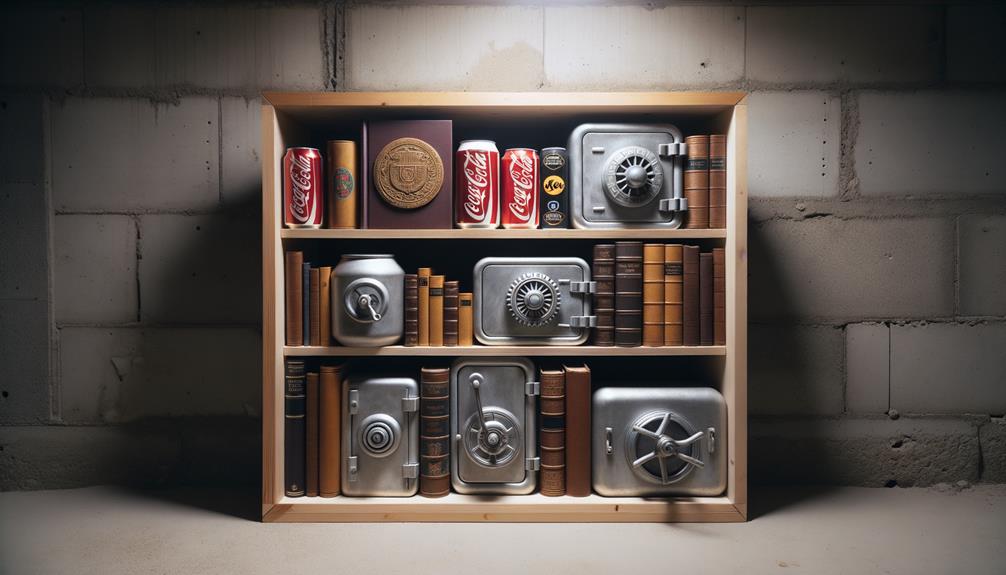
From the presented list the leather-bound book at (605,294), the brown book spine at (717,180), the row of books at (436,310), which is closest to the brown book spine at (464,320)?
the row of books at (436,310)

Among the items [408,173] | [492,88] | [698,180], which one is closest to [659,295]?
[698,180]

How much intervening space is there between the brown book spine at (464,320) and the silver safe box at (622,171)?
1.20 ft

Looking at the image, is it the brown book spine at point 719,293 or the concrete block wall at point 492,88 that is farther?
the concrete block wall at point 492,88

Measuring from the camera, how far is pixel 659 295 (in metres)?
1.74

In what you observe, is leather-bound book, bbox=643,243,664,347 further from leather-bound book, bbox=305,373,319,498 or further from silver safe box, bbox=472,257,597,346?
leather-bound book, bbox=305,373,319,498

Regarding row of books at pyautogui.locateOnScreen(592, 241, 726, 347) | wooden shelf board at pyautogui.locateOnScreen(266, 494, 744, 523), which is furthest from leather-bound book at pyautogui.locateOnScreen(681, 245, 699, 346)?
wooden shelf board at pyautogui.locateOnScreen(266, 494, 744, 523)

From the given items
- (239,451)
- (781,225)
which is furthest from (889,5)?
(239,451)

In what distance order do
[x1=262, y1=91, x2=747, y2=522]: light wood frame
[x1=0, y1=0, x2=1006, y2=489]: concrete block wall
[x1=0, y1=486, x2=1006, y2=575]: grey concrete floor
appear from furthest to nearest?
[x1=0, y1=0, x2=1006, y2=489]: concrete block wall, [x1=262, y1=91, x2=747, y2=522]: light wood frame, [x1=0, y1=486, x2=1006, y2=575]: grey concrete floor

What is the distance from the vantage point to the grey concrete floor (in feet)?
4.81

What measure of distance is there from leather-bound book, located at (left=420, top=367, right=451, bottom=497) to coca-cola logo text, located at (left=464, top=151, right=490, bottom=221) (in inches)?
17.4

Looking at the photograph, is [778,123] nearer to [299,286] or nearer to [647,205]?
[647,205]

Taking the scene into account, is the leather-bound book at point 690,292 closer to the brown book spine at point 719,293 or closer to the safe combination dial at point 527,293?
the brown book spine at point 719,293

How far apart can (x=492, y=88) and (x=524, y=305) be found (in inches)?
30.7

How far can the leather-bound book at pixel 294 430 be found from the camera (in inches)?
67.9
